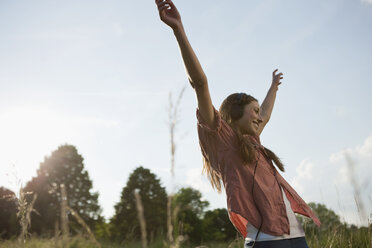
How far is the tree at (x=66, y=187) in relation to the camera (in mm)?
24406

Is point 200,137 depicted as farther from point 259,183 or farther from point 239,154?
point 259,183

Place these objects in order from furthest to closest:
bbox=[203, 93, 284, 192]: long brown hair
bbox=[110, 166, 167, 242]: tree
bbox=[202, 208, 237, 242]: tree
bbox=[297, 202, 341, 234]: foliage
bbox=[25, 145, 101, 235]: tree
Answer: bbox=[202, 208, 237, 242]: tree
bbox=[25, 145, 101, 235]: tree
bbox=[110, 166, 167, 242]: tree
bbox=[297, 202, 341, 234]: foliage
bbox=[203, 93, 284, 192]: long brown hair

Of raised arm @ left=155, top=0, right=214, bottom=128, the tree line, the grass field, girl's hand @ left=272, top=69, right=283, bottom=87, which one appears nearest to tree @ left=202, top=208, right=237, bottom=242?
the tree line

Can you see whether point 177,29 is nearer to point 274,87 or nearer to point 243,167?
point 243,167

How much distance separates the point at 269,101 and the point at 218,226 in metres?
33.1

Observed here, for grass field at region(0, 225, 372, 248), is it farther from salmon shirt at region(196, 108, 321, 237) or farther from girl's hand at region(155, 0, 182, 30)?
girl's hand at region(155, 0, 182, 30)

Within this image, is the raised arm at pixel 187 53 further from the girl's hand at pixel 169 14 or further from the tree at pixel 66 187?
the tree at pixel 66 187

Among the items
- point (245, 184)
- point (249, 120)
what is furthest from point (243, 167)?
Result: point (249, 120)

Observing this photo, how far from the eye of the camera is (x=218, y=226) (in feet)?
113

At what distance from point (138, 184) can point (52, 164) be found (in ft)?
24.5

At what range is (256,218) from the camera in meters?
2.03

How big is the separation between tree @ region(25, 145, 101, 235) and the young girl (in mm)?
23496

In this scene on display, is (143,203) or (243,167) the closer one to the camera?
(243,167)

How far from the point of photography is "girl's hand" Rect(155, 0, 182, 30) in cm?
190
